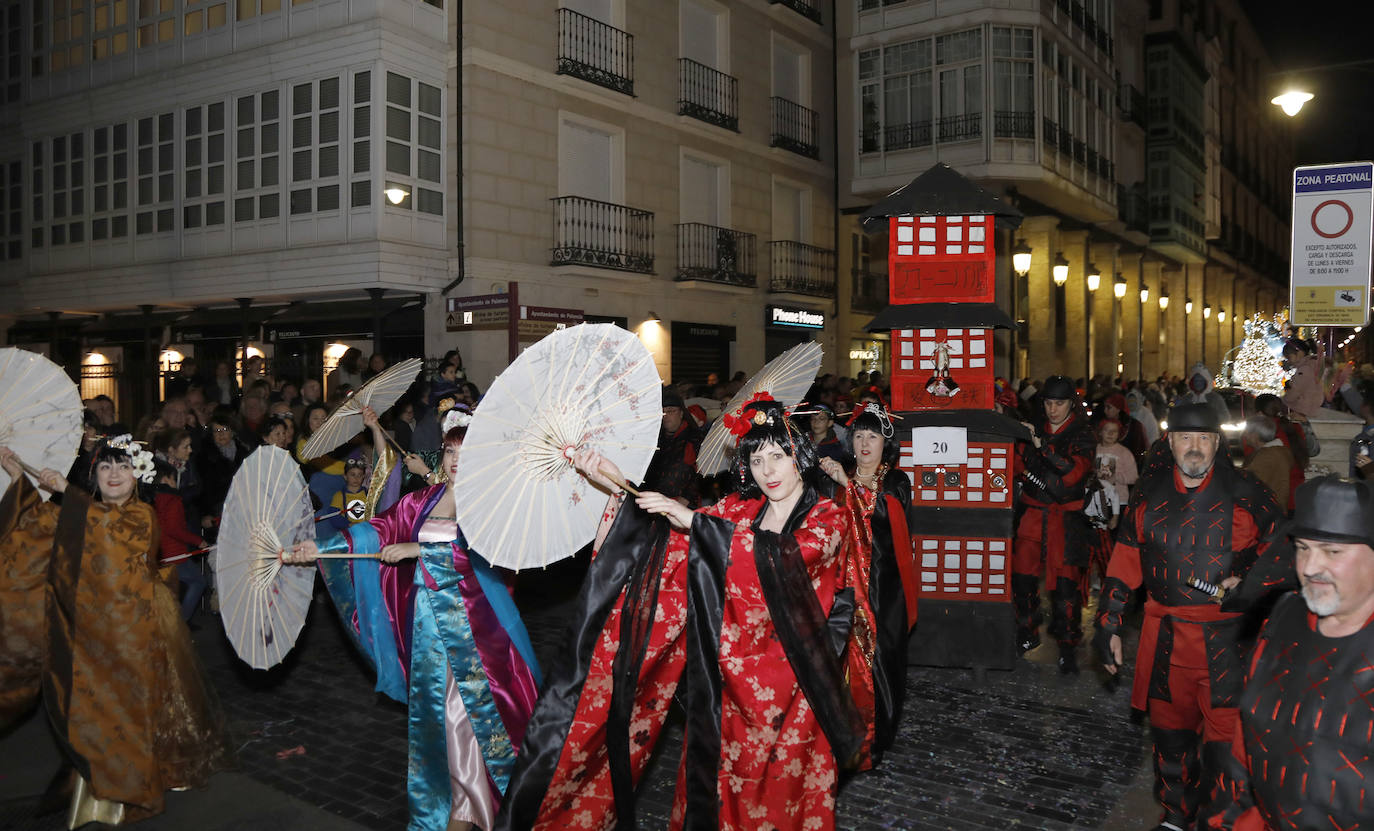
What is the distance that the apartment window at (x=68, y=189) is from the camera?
1933 cm

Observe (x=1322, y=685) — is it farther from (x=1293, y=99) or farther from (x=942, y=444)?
(x=1293, y=99)

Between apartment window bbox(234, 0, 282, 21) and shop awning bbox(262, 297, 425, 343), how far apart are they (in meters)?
4.63

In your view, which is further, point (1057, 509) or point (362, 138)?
point (362, 138)

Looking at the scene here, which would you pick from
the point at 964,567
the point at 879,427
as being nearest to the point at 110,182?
the point at 879,427

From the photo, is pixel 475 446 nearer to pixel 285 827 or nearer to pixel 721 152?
pixel 285 827

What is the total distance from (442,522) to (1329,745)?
11.4 ft

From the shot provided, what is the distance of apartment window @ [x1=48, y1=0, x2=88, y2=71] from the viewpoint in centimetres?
1934

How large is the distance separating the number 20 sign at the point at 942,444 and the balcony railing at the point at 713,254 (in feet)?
41.2

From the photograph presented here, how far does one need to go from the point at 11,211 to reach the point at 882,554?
2088 centimetres

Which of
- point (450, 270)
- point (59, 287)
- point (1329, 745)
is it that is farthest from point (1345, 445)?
point (59, 287)

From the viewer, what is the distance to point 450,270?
1622cm

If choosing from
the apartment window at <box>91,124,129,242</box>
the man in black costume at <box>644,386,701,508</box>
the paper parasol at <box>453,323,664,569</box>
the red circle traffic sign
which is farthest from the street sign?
the apartment window at <box>91,124,129,242</box>

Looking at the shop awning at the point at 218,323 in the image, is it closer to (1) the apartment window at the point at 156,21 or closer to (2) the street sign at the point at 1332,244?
(1) the apartment window at the point at 156,21

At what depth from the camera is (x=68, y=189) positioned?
19469 mm
